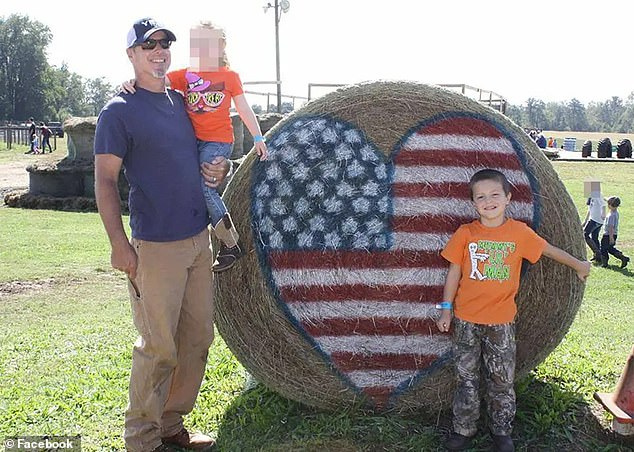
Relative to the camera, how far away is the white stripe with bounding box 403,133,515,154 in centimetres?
393

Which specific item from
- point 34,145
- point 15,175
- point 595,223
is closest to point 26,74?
point 34,145

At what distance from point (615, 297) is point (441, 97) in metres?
4.74

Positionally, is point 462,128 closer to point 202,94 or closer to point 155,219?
point 202,94

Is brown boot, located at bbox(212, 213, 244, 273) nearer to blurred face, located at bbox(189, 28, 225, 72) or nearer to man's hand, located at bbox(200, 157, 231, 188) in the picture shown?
man's hand, located at bbox(200, 157, 231, 188)

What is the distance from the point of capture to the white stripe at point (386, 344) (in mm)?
3951

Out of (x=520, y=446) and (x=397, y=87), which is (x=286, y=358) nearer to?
(x=520, y=446)

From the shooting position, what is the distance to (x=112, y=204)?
3229 millimetres

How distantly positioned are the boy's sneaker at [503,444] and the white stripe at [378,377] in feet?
1.93

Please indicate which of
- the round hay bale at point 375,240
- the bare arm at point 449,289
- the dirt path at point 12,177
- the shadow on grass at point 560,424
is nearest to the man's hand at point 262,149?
the round hay bale at point 375,240

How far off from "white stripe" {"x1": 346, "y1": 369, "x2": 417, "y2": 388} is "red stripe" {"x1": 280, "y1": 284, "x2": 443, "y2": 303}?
0.43m

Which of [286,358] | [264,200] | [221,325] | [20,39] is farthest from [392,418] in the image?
[20,39]

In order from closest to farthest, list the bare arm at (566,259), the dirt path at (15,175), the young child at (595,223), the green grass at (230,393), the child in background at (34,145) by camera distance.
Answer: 1. the bare arm at (566,259)
2. the green grass at (230,393)
3. the young child at (595,223)
4. the dirt path at (15,175)
5. the child in background at (34,145)

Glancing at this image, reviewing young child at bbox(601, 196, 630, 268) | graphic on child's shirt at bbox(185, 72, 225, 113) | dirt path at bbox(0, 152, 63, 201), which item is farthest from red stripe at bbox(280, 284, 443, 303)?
dirt path at bbox(0, 152, 63, 201)

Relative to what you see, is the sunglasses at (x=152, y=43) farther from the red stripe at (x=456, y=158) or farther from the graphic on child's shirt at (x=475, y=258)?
the graphic on child's shirt at (x=475, y=258)
